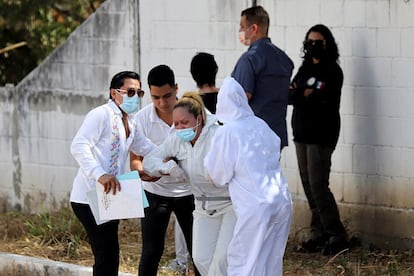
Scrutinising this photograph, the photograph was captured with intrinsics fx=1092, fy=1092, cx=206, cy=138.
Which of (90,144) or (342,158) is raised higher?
(90,144)

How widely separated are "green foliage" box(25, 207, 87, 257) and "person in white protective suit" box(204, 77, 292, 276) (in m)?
3.10

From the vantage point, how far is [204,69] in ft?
27.6

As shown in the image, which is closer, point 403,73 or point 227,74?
point 403,73

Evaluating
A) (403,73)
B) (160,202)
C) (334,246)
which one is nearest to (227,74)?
(403,73)

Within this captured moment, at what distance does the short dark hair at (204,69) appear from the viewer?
8383 millimetres

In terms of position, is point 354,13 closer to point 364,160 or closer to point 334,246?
point 364,160

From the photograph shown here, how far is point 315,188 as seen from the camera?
9039 mm

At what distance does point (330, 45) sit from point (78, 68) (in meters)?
3.09

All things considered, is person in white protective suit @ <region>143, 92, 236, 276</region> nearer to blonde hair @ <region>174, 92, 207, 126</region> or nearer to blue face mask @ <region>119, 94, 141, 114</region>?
blonde hair @ <region>174, 92, 207, 126</region>

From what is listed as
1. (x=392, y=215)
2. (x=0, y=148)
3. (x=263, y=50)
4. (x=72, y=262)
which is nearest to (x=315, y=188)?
(x=392, y=215)

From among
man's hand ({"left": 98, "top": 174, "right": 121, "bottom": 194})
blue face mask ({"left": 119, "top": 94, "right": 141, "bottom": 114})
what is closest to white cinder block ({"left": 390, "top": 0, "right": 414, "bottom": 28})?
blue face mask ({"left": 119, "top": 94, "right": 141, "bottom": 114})

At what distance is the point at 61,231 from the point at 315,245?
93.7 inches

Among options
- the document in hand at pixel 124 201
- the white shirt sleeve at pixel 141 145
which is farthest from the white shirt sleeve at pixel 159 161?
the white shirt sleeve at pixel 141 145

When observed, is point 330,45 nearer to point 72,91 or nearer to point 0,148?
point 72,91
